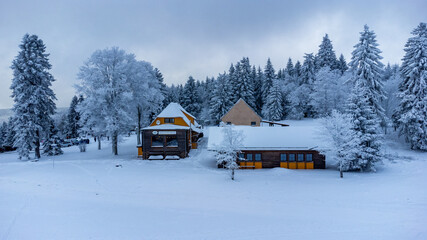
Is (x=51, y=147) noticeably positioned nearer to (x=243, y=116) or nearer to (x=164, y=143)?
(x=164, y=143)

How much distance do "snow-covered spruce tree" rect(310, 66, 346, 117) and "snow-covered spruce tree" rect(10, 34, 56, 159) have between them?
4494 cm

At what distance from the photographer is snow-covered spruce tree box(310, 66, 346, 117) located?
44469 millimetres

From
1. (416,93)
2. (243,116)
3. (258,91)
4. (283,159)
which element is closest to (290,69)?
(258,91)

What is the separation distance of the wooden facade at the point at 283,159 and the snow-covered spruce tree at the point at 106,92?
15.6 m

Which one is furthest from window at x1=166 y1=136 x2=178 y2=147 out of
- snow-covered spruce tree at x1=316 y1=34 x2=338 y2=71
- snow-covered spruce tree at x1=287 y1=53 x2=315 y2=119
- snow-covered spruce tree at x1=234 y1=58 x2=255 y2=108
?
snow-covered spruce tree at x1=316 y1=34 x2=338 y2=71

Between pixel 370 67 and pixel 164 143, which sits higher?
pixel 370 67

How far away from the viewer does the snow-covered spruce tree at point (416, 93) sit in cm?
2830

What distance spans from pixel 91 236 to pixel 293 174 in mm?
18377

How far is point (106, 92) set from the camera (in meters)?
29.6

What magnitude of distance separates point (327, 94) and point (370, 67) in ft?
48.6

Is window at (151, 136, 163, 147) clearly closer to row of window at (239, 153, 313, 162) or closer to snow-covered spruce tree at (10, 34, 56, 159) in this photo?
row of window at (239, 153, 313, 162)

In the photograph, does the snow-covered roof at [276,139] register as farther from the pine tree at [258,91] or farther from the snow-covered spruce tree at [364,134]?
the pine tree at [258,91]

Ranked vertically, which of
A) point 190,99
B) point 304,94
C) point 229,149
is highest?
point 190,99

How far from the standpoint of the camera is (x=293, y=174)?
2328 cm
